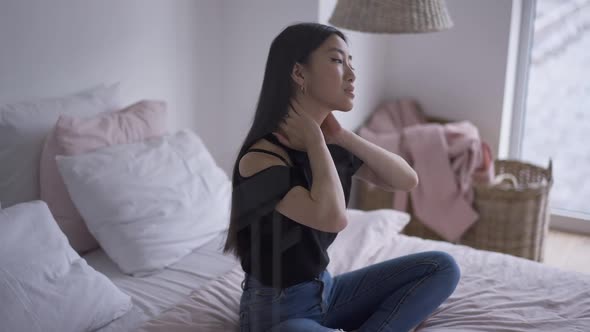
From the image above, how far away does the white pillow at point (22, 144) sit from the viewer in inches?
66.0

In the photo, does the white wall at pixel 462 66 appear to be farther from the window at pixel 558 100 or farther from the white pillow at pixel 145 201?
the white pillow at pixel 145 201

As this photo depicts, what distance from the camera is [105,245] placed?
1704 mm

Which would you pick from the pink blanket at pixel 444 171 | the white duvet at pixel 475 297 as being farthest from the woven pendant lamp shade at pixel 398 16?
the pink blanket at pixel 444 171

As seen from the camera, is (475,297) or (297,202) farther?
(475,297)

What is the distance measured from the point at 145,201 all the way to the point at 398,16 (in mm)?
874

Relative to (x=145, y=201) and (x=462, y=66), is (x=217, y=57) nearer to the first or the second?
(x=145, y=201)

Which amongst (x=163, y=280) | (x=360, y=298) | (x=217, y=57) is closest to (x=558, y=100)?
(x=217, y=57)

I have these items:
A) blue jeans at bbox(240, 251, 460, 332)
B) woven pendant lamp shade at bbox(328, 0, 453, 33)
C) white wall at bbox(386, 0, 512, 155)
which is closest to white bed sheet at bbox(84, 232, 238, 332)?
blue jeans at bbox(240, 251, 460, 332)

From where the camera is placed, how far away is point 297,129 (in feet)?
4.38

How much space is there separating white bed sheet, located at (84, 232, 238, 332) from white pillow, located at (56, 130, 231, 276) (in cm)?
3

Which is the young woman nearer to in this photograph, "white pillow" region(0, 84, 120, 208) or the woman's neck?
the woman's neck

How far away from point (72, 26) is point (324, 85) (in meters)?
0.98

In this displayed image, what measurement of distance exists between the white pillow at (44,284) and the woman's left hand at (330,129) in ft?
2.11

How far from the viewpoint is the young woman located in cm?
129
